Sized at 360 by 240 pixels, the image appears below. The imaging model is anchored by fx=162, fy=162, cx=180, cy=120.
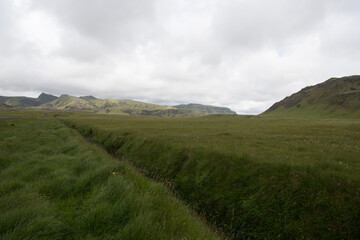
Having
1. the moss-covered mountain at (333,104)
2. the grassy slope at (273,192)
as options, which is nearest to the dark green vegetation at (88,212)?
the grassy slope at (273,192)

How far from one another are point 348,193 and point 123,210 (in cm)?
872

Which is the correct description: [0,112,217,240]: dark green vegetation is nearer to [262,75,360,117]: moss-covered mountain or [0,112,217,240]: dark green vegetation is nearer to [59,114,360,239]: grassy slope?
[59,114,360,239]: grassy slope

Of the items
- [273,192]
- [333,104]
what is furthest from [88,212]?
[333,104]

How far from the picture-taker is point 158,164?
1379cm

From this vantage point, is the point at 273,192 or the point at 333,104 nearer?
the point at 273,192

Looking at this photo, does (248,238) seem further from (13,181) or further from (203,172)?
(13,181)

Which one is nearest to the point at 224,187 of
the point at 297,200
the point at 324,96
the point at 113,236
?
the point at 297,200

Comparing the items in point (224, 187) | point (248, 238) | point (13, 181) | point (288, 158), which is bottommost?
point (248, 238)

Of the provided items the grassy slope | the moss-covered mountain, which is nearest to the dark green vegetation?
the grassy slope

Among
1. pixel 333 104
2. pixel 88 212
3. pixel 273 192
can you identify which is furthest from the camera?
pixel 333 104

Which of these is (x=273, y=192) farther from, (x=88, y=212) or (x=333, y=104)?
(x=333, y=104)

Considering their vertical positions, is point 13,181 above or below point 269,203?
above

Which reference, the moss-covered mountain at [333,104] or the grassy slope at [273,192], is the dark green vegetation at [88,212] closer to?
the grassy slope at [273,192]

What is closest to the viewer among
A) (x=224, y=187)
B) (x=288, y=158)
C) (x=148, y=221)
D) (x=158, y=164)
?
(x=148, y=221)
